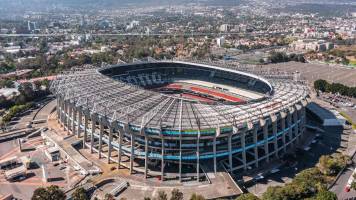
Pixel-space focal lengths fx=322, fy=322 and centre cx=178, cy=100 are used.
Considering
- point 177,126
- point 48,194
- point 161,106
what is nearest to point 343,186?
point 177,126

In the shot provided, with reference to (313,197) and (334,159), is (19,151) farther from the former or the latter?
(334,159)

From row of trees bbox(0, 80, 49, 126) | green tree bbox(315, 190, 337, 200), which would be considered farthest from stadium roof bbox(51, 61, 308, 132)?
row of trees bbox(0, 80, 49, 126)

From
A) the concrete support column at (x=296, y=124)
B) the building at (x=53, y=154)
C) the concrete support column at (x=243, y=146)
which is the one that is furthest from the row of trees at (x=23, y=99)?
the concrete support column at (x=296, y=124)

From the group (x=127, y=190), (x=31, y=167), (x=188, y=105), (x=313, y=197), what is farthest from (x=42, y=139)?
(x=313, y=197)

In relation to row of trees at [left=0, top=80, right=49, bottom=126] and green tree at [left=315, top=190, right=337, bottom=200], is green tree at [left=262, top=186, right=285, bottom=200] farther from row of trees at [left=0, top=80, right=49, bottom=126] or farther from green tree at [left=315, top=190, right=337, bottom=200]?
row of trees at [left=0, top=80, right=49, bottom=126]

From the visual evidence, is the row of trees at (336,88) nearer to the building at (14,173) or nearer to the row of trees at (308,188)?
the row of trees at (308,188)
